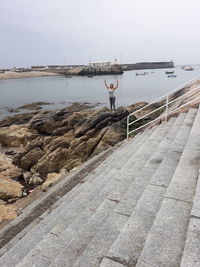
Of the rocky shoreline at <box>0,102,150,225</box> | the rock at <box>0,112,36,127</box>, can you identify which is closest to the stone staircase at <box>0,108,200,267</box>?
the rocky shoreline at <box>0,102,150,225</box>

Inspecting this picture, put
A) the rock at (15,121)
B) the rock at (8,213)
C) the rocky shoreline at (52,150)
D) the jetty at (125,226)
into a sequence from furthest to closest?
1. the rock at (15,121)
2. the rocky shoreline at (52,150)
3. the rock at (8,213)
4. the jetty at (125,226)

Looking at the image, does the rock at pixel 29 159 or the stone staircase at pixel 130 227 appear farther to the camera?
the rock at pixel 29 159

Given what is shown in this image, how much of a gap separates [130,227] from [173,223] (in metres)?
0.44

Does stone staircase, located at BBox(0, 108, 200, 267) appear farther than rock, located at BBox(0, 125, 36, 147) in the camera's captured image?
No

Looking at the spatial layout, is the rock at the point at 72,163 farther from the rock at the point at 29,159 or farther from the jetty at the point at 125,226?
the jetty at the point at 125,226

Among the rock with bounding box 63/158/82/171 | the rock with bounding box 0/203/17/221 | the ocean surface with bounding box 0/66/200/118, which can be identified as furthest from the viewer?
the ocean surface with bounding box 0/66/200/118

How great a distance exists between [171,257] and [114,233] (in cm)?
69

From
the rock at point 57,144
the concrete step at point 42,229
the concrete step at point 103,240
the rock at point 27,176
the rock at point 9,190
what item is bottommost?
the rock at point 27,176

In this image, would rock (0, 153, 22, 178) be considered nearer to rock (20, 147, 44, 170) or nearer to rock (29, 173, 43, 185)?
rock (20, 147, 44, 170)

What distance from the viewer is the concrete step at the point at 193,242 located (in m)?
1.52

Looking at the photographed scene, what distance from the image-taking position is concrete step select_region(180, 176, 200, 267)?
1.52 m

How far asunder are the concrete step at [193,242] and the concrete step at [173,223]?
99 millimetres

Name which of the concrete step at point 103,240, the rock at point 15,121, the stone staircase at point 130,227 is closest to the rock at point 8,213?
the stone staircase at point 130,227

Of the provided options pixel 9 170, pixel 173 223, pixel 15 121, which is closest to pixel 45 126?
pixel 9 170
